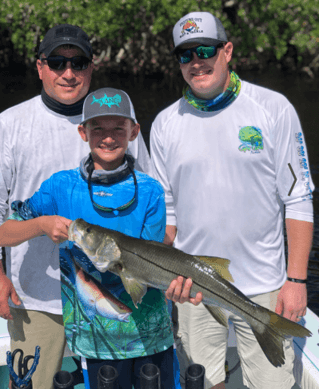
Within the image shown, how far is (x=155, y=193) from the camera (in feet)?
10.9

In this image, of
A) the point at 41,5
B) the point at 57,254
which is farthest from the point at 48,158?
the point at 41,5

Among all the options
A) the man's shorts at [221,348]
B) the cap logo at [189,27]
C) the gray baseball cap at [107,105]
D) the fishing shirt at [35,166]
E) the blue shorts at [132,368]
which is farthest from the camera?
the man's shorts at [221,348]

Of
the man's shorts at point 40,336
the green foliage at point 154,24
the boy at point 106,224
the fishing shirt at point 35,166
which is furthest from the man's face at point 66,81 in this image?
the green foliage at point 154,24

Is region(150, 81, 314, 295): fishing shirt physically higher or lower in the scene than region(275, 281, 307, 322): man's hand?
higher

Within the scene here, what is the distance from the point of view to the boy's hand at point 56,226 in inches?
121

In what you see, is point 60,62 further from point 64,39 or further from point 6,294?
point 6,294

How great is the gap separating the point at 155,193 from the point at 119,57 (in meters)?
28.9

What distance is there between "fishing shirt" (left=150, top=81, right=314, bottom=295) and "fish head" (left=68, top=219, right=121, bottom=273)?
107cm

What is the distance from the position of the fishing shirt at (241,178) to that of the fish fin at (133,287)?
98 centimetres

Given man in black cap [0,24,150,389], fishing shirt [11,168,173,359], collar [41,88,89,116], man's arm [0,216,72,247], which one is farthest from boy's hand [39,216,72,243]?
collar [41,88,89,116]

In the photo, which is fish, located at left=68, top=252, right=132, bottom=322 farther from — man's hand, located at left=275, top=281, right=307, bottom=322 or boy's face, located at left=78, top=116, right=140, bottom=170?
man's hand, located at left=275, top=281, right=307, bottom=322

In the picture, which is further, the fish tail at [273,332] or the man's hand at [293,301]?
the man's hand at [293,301]

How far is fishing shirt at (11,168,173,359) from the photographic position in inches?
129

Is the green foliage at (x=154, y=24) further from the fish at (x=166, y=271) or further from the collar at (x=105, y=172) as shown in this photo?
the fish at (x=166, y=271)
